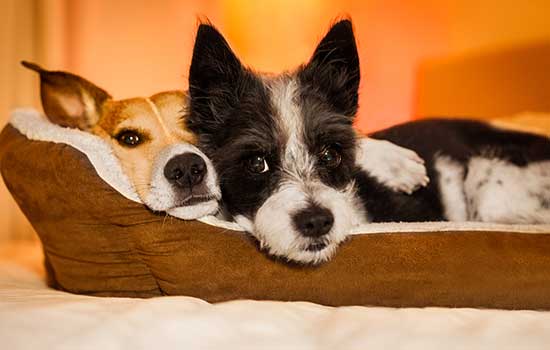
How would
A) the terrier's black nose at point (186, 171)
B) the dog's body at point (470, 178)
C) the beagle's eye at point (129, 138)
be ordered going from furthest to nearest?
the dog's body at point (470, 178), the beagle's eye at point (129, 138), the terrier's black nose at point (186, 171)

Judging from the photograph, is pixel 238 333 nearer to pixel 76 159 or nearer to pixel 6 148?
pixel 76 159

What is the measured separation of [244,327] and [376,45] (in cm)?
351

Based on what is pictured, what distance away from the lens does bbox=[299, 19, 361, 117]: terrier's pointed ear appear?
6.41ft

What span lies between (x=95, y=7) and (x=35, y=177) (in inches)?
99.1

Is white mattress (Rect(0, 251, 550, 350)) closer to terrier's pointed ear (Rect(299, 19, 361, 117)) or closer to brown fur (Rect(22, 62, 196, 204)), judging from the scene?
brown fur (Rect(22, 62, 196, 204))

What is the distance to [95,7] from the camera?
403 centimetres

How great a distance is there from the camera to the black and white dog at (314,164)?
1.67 m

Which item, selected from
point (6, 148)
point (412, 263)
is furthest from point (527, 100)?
point (6, 148)

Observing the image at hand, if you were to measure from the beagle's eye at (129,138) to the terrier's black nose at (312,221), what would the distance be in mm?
703

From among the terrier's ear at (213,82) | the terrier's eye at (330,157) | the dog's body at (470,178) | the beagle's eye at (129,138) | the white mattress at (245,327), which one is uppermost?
the terrier's ear at (213,82)

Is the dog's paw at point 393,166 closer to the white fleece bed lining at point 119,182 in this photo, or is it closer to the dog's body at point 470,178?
the dog's body at point 470,178

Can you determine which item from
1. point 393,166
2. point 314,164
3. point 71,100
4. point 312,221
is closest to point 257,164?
point 314,164

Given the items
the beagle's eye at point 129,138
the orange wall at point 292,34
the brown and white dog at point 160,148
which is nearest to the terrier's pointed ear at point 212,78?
the brown and white dog at point 160,148

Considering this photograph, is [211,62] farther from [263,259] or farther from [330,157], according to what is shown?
[263,259]
